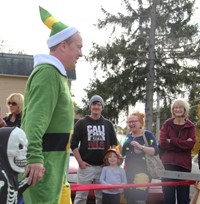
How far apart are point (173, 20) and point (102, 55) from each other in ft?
16.1

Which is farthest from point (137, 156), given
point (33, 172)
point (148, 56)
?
point (148, 56)

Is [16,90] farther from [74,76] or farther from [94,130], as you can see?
[94,130]

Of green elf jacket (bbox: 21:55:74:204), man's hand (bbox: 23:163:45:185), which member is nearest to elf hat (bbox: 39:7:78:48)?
green elf jacket (bbox: 21:55:74:204)

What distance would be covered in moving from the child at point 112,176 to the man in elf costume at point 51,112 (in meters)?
3.38

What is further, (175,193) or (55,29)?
(175,193)

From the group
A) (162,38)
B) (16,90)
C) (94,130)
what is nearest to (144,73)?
(162,38)

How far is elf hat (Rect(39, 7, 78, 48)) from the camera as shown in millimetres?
3510

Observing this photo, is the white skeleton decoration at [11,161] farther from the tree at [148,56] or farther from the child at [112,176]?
the tree at [148,56]

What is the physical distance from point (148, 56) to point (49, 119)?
26.6 m

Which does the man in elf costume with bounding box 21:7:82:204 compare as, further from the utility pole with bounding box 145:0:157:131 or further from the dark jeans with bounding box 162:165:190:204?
the utility pole with bounding box 145:0:157:131

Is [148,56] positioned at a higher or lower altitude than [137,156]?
higher

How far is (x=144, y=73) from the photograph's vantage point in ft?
98.0

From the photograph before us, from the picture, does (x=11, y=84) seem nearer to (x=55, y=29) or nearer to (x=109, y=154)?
(x=109, y=154)

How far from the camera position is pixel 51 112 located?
3.25 m
